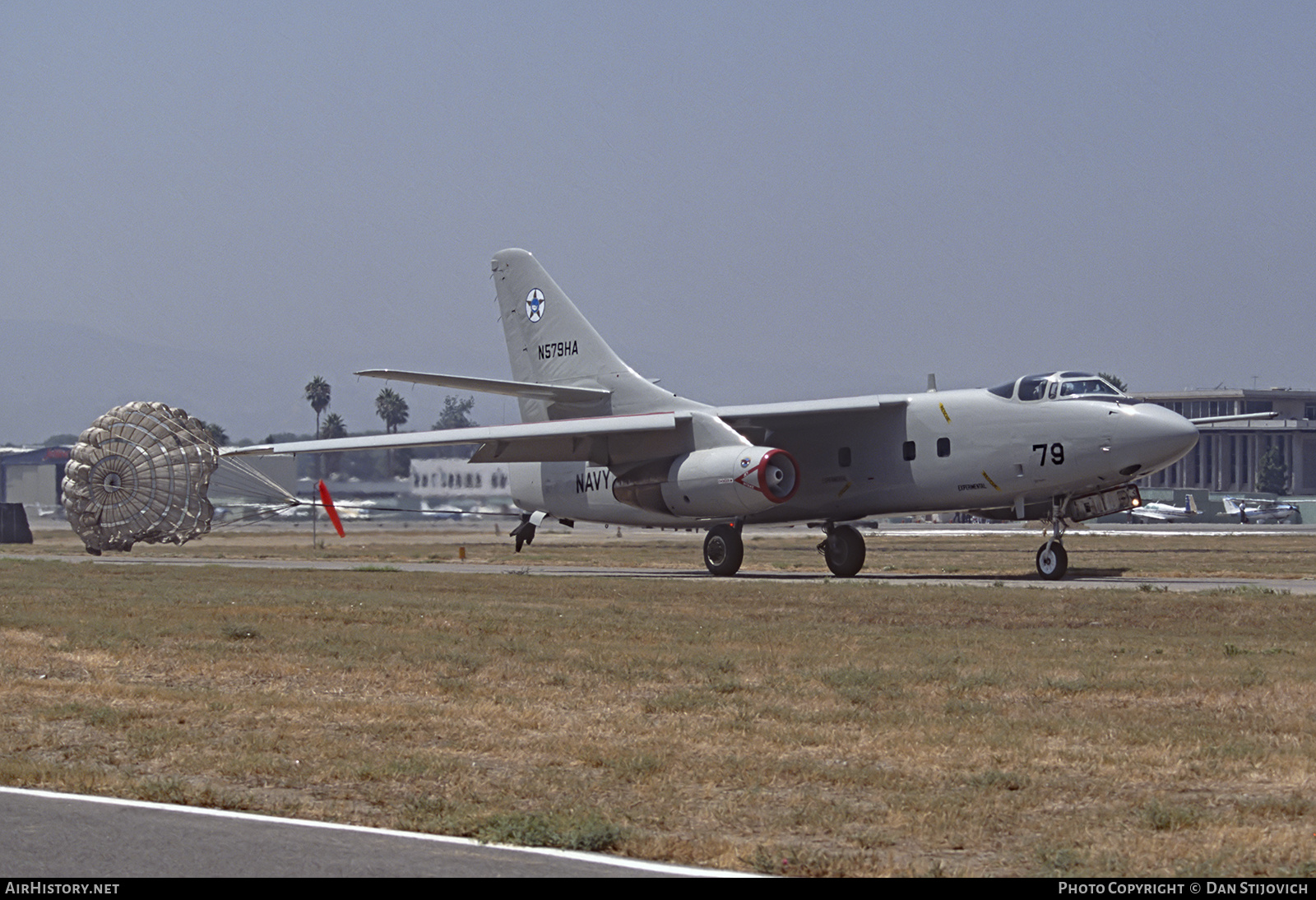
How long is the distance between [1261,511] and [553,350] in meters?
73.3

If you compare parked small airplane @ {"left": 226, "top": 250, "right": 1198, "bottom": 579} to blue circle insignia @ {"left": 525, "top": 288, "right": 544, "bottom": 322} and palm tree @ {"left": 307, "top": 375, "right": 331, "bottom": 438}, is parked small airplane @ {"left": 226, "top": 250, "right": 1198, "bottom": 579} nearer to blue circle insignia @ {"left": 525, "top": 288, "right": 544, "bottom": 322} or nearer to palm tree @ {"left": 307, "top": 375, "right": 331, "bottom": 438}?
blue circle insignia @ {"left": 525, "top": 288, "right": 544, "bottom": 322}

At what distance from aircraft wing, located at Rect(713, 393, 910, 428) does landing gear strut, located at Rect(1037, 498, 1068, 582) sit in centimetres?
388

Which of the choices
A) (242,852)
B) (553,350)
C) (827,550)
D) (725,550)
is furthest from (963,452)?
(242,852)

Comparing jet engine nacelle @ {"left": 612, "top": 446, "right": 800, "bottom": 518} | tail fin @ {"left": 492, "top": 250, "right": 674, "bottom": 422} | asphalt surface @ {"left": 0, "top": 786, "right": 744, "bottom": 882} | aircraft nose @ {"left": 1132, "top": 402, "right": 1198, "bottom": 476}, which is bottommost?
asphalt surface @ {"left": 0, "top": 786, "right": 744, "bottom": 882}

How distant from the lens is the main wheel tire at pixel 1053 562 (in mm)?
27703

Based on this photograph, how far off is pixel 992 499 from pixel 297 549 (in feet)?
96.9

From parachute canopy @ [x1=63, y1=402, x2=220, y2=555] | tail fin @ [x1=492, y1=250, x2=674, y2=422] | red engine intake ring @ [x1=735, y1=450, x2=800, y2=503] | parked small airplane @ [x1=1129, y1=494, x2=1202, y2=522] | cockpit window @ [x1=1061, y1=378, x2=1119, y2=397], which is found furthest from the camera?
parked small airplane @ [x1=1129, y1=494, x2=1202, y2=522]

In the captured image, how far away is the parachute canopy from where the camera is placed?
47.1 metres

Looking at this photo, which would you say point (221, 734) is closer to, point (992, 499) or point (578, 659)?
point (578, 659)

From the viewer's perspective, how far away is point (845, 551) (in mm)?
31047

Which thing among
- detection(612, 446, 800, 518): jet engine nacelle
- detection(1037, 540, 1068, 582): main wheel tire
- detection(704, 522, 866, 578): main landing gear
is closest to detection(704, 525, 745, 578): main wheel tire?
detection(704, 522, 866, 578): main landing gear

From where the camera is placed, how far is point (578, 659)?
48.0 ft

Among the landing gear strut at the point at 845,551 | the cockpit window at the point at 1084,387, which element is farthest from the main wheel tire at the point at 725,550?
the cockpit window at the point at 1084,387
